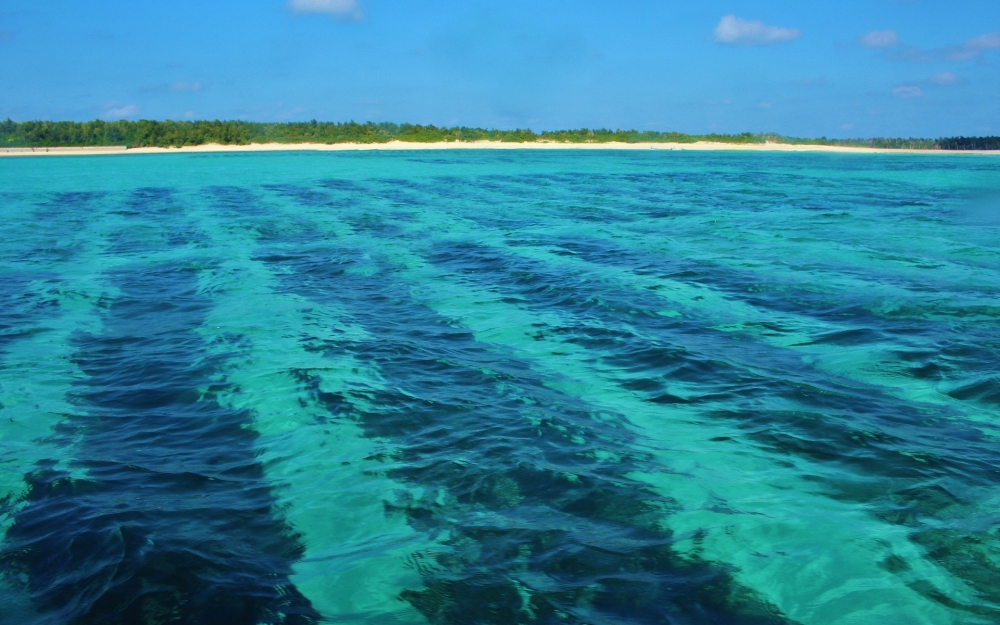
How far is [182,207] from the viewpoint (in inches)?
853

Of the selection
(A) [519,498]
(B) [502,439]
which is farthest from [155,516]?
(B) [502,439]

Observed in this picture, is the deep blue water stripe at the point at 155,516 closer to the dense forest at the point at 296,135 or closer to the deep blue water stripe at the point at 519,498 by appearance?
the deep blue water stripe at the point at 519,498

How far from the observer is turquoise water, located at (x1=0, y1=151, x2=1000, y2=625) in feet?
12.0

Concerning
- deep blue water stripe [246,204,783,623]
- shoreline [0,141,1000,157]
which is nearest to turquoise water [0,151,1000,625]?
deep blue water stripe [246,204,783,623]

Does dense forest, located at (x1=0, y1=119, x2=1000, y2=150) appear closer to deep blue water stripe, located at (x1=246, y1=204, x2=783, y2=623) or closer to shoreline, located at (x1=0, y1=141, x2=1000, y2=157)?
shoreline, located at (x1=0, y1=141, x2=1000, y2=157)

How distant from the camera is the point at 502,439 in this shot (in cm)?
535

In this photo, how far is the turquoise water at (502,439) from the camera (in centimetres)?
367

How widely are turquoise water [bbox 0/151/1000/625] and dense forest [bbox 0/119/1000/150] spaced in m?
66.3

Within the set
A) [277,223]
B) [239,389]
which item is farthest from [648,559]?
[277,223]

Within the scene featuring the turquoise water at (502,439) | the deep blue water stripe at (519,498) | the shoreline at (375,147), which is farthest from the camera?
the shoreline at (375,147)

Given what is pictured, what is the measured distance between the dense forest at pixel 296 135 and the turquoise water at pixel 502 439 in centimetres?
6633

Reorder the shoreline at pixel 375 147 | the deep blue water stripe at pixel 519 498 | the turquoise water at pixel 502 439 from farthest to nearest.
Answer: the shoreline at pixel 375 147, the turquoise water at pixel 502 439, the deep blue water stripe at pixel 519 498

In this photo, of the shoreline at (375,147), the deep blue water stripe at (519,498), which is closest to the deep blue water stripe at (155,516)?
the deep blue water stripe at (519,498)

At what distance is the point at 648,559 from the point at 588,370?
317cm
